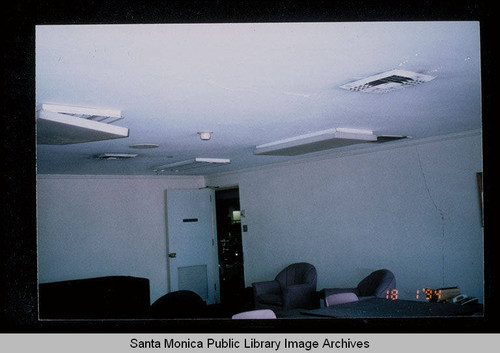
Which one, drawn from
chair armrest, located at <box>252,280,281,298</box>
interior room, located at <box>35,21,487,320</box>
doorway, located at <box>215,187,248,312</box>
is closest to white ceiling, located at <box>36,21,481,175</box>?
interior room, located at <box>35,21,487,320</box>

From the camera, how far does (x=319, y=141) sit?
16.0ft

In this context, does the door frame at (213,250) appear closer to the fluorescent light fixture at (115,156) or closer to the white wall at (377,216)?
the white wall at (377,216)

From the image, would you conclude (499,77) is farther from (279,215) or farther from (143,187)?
(143,187)

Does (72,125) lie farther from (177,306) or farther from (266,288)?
(266,288)

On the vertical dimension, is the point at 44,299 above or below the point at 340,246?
below

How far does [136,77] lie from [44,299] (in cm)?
458

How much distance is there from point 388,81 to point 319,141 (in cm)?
188

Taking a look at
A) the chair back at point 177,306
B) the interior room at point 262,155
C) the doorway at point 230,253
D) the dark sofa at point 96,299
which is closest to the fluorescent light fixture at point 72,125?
the interior room at point 262,155

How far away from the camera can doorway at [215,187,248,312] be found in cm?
931

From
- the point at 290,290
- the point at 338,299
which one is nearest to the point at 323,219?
the point at 290,290

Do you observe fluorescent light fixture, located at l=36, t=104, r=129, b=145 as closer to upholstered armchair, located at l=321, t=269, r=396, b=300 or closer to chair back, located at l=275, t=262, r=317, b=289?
upholstered armchair, located at l=321, t=269, r=396, b=300

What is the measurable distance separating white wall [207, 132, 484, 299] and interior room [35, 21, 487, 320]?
0.07 ft
